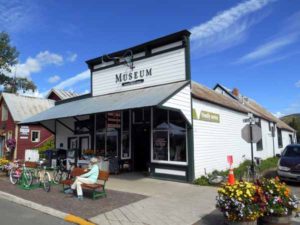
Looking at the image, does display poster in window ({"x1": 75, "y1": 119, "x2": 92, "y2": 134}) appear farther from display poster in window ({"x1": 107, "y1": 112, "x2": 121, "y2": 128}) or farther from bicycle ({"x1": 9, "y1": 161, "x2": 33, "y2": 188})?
bicycle ({"x1": 9, "y1": 161, "x2": 33, "y2": 188})

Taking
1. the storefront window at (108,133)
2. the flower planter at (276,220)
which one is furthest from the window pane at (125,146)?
the flower planter at (276,220)

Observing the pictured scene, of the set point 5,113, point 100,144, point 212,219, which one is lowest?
point 212,219

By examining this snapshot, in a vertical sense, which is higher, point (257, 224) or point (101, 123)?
point (101, 123)

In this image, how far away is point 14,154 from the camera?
2933 cm

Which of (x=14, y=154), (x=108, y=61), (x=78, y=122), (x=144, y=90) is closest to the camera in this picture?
(x=144, y=90)

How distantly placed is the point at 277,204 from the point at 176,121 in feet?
25.1

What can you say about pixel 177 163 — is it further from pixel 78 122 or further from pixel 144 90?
pixel 78 122

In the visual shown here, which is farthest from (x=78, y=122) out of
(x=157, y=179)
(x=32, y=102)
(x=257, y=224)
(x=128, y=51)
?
(x=32, y=102)

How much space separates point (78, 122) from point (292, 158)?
11.8 metres

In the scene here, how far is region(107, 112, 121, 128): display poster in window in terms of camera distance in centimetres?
1630

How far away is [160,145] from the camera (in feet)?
47.7

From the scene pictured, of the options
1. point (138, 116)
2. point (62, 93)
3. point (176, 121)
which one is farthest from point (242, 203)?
point (62, 93)

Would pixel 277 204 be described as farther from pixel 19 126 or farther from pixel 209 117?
pixel 19 126

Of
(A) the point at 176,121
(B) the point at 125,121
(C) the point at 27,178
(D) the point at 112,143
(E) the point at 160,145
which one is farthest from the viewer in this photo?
(D) the point at 112,143
